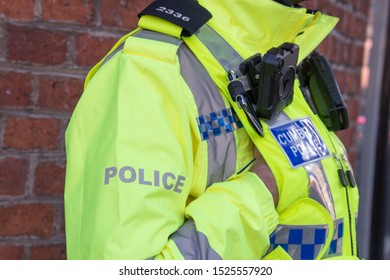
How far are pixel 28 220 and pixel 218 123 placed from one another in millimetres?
761

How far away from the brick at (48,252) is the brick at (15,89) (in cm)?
40

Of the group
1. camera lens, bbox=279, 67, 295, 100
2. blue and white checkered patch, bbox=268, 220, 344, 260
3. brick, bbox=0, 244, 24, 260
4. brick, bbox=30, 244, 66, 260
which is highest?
camera lens, bbox=279, 67, 295, 100

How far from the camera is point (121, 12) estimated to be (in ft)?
5.84

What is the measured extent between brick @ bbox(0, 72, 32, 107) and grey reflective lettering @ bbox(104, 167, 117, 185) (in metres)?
0.65

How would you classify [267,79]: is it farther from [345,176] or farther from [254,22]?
[345,176]

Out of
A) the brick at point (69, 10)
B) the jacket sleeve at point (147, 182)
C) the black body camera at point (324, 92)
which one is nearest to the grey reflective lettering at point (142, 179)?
the jacket sleeve at point (147, 182)

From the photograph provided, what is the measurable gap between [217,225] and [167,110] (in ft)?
0.73

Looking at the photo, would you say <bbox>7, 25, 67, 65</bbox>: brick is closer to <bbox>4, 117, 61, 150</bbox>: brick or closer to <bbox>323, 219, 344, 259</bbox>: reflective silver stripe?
<bbox>4, 117, 61, 150</bbox>: brick

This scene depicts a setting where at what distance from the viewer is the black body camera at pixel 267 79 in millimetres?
1229

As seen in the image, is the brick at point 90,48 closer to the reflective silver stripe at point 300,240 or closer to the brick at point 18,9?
the brick at point 18,9

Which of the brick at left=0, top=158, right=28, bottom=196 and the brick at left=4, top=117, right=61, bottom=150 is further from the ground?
the brick at left=4, top=117, right=61, bottom=150

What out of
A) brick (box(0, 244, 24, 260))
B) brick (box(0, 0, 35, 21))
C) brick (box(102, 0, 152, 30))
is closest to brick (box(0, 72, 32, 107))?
brick (box(0, 0, 35, 21))

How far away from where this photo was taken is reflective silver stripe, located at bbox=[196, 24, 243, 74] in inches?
48.9

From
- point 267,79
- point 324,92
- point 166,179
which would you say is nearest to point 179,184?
point 166,179
